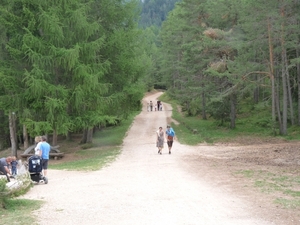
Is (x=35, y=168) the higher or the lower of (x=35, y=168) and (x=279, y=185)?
the higher

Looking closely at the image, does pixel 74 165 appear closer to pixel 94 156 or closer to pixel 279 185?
pixel 94 156

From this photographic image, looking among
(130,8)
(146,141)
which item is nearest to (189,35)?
(130,8)

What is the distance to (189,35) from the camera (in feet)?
123

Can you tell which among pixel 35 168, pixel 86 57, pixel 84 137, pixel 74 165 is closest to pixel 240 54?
pixel 86 57

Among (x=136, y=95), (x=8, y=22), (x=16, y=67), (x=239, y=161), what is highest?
(x=8, y=22)

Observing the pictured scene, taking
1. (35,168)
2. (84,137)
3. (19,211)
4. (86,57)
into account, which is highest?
(86,57)

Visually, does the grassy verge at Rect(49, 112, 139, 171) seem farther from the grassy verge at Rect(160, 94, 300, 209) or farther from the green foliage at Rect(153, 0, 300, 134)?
the green foliage at Rect(153, 0, 300, 134)

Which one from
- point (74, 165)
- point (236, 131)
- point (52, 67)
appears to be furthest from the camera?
point (236, 131)

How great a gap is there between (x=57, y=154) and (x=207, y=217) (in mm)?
16008

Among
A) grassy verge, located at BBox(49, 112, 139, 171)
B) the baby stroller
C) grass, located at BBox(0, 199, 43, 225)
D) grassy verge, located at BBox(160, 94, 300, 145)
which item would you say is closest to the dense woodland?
grassy verge, located at BBox(160, 94, 300, 145)

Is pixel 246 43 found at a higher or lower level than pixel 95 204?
higher

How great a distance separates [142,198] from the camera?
32.9ft

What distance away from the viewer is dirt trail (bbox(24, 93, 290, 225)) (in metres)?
7.99

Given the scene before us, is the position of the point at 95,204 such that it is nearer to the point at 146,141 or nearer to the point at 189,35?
Result: the point at 146,141
